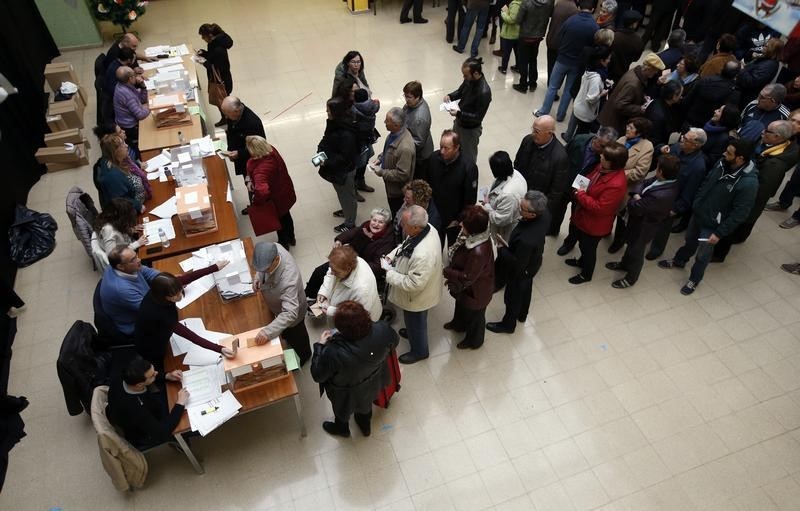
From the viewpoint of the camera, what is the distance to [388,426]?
14.0 ft

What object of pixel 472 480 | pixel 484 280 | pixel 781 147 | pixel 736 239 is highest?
pixel 781 147

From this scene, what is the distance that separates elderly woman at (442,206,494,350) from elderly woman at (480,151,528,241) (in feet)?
1.46

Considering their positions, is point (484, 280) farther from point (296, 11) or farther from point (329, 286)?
point (296, 11)

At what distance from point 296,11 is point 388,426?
9115 mm

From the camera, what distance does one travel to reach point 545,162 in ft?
15.5

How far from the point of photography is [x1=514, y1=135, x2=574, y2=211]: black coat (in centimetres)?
468

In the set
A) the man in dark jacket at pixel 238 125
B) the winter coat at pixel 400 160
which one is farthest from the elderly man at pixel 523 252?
the man in dark jacket at pixel 238 125

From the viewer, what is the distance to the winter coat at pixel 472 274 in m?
3.93

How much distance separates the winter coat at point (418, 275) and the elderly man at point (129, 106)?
3721 millimetres

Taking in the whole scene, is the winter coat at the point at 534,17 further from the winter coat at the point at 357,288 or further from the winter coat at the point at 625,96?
the winter coat at the point at 357,288

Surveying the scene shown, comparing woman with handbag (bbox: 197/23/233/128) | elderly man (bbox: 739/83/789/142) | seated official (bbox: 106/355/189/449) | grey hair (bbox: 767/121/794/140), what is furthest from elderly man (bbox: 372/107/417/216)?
elderly man (bbox: 739/83/789/142)

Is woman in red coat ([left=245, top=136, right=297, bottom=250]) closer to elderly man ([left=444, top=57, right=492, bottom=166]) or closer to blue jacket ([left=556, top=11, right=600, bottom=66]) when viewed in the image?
elderly man ([left=444, top=57, right=492, bottom=166])

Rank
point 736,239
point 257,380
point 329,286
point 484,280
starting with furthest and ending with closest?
1. point 736,239
2. point 484,280
3. point 329,286
4. point 257,380

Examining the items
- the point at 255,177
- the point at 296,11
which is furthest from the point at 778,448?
the point at 296,11
